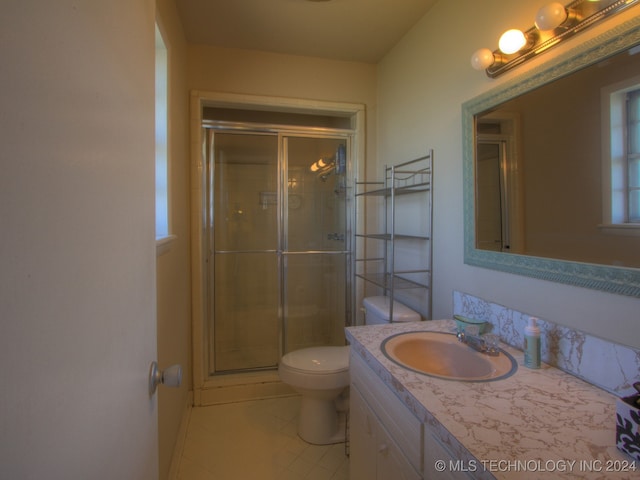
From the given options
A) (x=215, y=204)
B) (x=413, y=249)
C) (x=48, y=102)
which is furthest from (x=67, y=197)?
(x=215, y=204)

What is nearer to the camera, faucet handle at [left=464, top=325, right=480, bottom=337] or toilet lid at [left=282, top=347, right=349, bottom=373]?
faucet handle at [left=464, top=325, right=480, bottom=337]

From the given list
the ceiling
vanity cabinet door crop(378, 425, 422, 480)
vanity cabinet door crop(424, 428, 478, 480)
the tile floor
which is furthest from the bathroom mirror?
the tile floor

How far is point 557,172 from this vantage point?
3.42 ft

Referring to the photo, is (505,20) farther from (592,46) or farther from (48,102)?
(48,102)

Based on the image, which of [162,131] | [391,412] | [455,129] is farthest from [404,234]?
[162,131]

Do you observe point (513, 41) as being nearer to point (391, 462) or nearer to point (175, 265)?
point (391, 462)

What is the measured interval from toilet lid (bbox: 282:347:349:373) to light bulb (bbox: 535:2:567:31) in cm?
175

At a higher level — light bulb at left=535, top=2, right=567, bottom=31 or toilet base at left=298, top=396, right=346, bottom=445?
light bulb at left=535, top=2, right=567, bottom=31

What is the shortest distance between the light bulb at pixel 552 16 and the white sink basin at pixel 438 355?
110cm

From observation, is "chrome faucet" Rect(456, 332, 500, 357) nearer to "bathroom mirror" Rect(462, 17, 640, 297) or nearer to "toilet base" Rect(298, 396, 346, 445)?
"bathroom mirror" Rect(462, 17, 640, 297)

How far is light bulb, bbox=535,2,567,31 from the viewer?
0.98 metres

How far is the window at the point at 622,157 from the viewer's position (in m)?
0.84

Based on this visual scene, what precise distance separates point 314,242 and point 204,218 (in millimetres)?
908

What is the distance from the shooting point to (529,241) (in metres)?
1.16
